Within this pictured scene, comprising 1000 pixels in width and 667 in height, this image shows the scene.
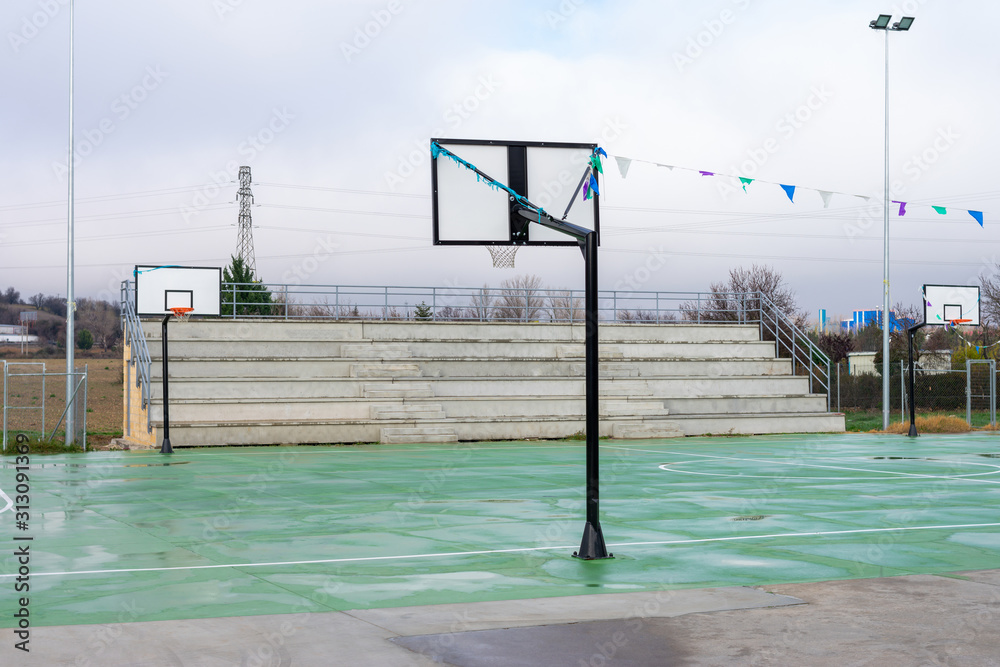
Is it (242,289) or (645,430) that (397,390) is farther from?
(242,289)

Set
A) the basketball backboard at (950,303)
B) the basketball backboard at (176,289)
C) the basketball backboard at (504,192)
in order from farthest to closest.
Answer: the basketball backboard at (950,303)
the basketball backboard at (176,289)
the basketball backboard at (504,192)

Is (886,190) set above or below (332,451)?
above

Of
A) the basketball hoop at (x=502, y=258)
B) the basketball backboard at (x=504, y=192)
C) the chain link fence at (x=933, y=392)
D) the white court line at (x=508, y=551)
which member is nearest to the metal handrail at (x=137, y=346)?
the basketball hoop at (x=502, y=258)

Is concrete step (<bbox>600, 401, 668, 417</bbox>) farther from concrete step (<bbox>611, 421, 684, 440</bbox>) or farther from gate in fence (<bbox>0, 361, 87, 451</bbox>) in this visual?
gate in fence (<bbox>0, 361, 87, 451</bbox>)

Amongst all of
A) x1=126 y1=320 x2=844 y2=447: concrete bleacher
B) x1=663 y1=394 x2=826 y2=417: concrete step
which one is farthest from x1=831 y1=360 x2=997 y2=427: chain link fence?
x1=126 y1=320 x2=844 y2=447: concrete bleacher

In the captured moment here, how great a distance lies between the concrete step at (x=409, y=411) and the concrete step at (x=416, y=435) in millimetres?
812

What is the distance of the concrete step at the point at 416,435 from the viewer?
27812 mm

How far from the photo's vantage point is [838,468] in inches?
760

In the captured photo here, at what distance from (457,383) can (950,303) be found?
1590 centimetres

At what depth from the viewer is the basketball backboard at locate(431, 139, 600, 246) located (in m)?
12.2

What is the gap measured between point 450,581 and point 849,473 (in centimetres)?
1197

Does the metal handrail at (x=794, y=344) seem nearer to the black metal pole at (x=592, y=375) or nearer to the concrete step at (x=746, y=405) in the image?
the concrete step at (x=746, y=405)

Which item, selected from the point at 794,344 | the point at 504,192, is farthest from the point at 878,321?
the point at 504,192

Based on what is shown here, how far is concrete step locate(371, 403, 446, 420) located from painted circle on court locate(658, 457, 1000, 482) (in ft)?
32.5
